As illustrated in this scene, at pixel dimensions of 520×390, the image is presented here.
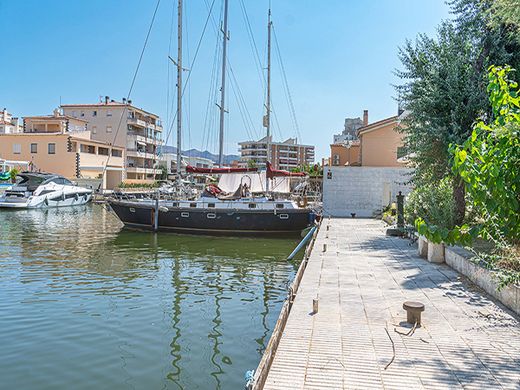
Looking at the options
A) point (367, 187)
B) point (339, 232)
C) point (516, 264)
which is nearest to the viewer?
point (516, 264)

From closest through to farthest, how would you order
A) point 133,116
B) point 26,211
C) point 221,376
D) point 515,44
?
point 221,376, point 515,44, point 26,211, point 133,116

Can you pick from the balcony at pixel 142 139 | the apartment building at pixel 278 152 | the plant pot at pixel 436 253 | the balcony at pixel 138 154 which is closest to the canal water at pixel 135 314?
the plant pot at pixel 436 253

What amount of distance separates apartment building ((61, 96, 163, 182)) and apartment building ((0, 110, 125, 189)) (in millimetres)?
8395

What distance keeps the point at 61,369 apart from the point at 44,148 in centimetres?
5440

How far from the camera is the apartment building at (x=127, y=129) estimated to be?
226ft

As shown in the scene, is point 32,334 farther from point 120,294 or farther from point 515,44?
point 515,44

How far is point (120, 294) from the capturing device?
1115 cm

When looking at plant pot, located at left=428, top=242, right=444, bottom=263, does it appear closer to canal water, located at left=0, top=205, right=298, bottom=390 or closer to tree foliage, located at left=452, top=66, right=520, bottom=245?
canal water, located at left=0, top=205, right=298, bottom=390

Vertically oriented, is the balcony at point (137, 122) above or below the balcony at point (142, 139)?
above

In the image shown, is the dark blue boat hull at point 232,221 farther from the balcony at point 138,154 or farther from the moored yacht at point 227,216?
the balcony at point 138,154

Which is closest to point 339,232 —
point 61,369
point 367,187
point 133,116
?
point 367,187

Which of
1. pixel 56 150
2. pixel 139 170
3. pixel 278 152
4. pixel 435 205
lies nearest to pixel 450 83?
pixel 435 205

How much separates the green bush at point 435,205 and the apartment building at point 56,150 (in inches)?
1694

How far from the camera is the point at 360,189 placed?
27250 mm
